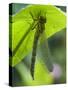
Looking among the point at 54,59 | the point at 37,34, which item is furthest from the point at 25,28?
the point at 54,59

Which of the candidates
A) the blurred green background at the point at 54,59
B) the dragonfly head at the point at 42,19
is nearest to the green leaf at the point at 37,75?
the blurred green background at the point at 54,59

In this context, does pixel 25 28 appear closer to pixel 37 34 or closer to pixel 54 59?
pixel 37 34

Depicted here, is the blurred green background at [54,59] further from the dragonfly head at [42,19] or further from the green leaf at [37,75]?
the dragonfly head at [42,19]

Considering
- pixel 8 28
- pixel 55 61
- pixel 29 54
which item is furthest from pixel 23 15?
pixel 55 61

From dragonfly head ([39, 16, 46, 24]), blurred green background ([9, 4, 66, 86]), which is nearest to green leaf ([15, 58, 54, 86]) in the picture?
blurred green background ([9, 4, 66, 86])

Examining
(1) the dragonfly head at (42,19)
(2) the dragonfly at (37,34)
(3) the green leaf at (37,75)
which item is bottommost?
(3) the green leaf at (37,75)

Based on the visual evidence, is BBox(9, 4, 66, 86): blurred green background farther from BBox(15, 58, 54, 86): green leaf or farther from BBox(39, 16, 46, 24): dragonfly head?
BBox(39, 16, 46, 24): dragonfly head
